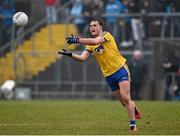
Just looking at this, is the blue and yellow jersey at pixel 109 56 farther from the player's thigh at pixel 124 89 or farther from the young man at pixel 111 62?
the player's thigh at pixel 124 89

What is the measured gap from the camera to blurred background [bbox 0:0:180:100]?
3033 cm

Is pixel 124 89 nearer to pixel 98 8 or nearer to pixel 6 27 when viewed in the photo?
pixel 98 8

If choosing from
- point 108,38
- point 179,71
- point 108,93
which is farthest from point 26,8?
point 108,38

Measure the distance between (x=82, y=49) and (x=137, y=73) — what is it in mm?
2474

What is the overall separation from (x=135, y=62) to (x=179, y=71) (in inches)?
68.5

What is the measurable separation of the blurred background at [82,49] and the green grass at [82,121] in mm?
7629

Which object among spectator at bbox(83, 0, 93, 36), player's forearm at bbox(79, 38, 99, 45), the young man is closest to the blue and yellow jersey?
the young man

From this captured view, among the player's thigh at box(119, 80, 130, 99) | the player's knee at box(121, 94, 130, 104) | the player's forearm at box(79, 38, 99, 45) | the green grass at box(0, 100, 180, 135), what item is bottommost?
the green grass at box(0, 100, 180, 135)

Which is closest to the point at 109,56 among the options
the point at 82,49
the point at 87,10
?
the point at 82,49

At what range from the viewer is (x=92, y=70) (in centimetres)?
3144

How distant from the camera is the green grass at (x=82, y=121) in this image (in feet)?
48.1

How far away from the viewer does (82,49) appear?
101 feet

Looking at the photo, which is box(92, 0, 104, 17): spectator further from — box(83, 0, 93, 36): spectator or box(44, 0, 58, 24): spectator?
box(44, 0, 58, 24): spectator

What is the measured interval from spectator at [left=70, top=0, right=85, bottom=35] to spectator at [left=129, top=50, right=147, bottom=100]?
105 inches
